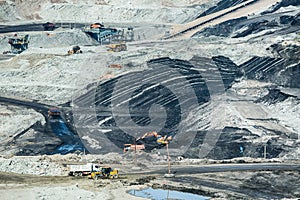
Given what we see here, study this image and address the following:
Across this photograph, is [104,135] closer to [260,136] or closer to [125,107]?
[125,107]

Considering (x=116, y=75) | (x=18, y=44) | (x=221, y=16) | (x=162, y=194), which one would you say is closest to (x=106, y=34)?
(x=18, y=44)

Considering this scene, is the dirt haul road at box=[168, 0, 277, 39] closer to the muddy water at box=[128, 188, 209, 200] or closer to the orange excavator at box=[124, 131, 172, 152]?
the orange excavator at box=[124, 131, 172, 152]

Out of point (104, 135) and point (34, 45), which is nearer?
point (104, 135)

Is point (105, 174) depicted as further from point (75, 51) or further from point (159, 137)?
point (75, 51)

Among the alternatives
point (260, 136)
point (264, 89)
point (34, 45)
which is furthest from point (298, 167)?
point (34, 45)

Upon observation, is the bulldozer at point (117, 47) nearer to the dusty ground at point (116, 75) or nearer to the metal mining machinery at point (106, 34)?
the dusty ground at point (116, 75)

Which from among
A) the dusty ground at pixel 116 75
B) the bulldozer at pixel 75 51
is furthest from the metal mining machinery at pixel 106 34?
the bulldozer at pixel 75 51
